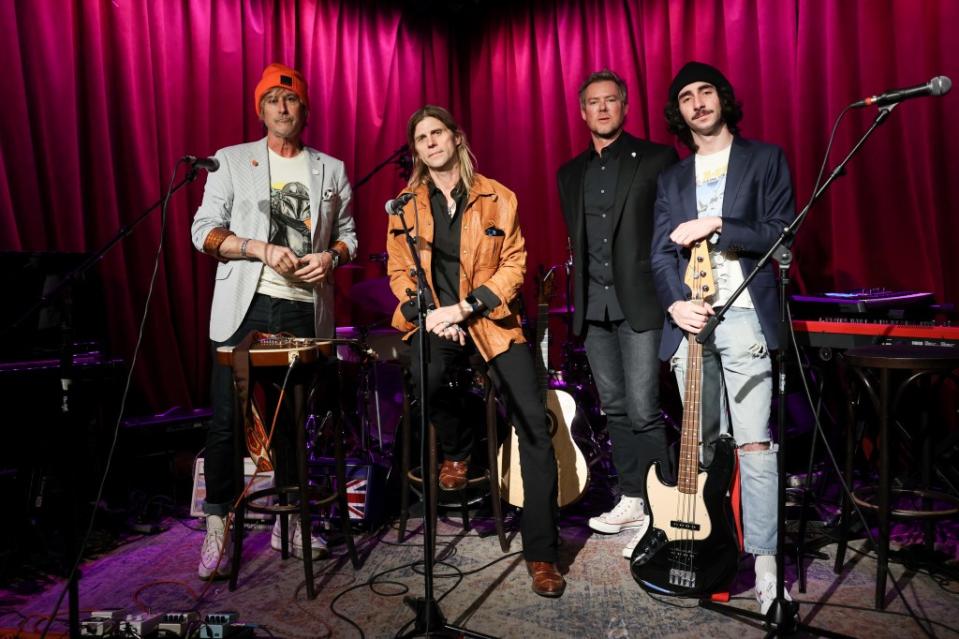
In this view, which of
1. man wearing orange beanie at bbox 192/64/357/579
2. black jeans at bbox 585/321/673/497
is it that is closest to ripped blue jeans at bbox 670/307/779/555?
black jeans at bbox 585/321/673/497

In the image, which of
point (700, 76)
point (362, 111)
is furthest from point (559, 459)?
point (362, 111)

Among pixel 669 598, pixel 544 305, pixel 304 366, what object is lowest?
pixel 669 598

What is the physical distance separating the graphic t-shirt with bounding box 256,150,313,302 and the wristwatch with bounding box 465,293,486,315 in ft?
2.59

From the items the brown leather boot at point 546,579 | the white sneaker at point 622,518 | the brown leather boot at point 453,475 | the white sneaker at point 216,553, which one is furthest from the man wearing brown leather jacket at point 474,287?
the white sneaker at point 216,553

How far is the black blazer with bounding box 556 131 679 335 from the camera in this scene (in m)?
3.17

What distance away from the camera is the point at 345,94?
18.1 ft

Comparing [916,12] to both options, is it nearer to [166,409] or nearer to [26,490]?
[166,409]

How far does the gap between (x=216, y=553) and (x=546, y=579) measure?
1368mm

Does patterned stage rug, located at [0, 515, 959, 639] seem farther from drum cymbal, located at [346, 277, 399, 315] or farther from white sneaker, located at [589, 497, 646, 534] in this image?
drum cymbal, located at [346, 277, 399, 315]

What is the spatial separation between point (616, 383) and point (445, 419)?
2.58ft

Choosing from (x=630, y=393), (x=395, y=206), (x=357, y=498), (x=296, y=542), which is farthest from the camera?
(x=357, y=498)

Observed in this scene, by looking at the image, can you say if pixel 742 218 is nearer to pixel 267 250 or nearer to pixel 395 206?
pixel 395 206

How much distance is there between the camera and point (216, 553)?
307 centimetres

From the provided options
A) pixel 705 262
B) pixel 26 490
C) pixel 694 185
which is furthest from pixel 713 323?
pixel 26 490
